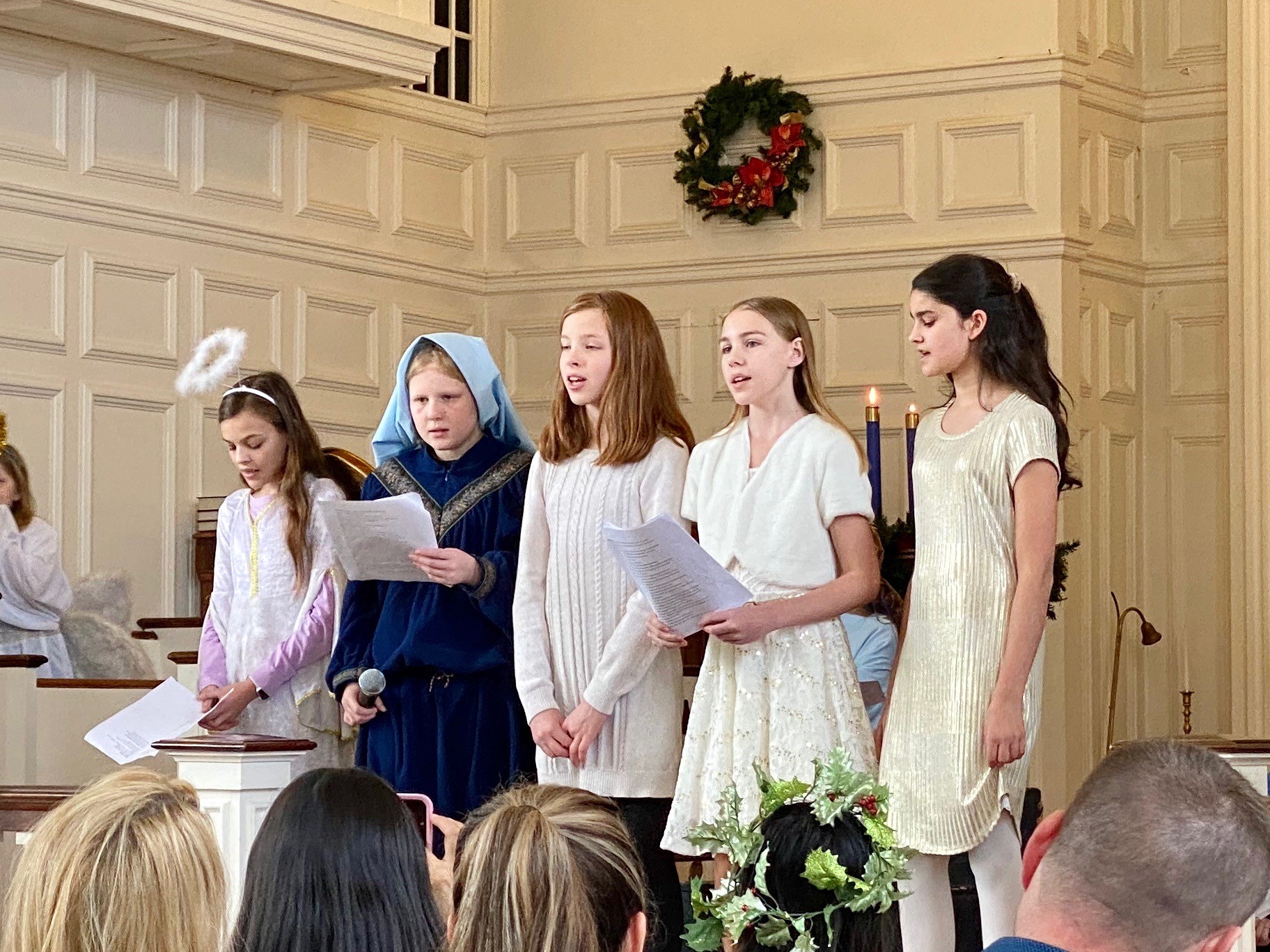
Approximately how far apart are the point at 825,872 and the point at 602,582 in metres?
1.83

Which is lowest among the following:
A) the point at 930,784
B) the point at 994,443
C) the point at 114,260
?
the point at 930,784

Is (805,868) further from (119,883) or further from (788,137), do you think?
(788,137)

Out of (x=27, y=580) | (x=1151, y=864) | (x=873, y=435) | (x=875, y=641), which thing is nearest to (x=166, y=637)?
(x=27, y=580)

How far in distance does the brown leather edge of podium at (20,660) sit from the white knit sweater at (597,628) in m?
2.95

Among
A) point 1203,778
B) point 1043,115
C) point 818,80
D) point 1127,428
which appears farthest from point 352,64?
point 1203,778

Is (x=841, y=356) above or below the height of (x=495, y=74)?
below

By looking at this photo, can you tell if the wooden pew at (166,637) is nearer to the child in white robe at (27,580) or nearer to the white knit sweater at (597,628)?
the child in white robe at (27,580)

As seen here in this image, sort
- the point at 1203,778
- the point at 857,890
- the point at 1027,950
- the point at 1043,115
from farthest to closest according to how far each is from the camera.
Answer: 1. the point at 1043,115
2. the point at 857,890
3. the point at 1203,778
4. the point at 1027,950

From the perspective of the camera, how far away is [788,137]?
30.7 feet

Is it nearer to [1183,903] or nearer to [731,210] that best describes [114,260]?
[731,210]

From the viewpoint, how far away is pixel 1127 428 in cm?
953

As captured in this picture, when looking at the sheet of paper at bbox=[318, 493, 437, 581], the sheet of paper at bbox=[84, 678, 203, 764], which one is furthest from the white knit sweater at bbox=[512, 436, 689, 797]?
the sheet of paper at bbox=[84, 678, 203, 764]

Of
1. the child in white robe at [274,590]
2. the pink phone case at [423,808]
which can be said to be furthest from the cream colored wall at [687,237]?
the pink phone case at [423,808]

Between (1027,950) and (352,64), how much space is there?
7.46 meters
